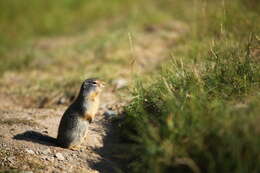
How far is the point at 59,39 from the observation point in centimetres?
1032

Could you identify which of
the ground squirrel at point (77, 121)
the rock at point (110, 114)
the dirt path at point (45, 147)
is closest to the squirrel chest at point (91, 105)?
the ground squirrel at point (77, 121)

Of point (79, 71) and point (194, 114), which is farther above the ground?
point (194, 114)

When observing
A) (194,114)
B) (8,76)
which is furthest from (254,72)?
(8,76)

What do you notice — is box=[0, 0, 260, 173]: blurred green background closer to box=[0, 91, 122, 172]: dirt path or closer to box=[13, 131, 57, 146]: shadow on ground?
box=[0, 91, 122, 172]: dirt path

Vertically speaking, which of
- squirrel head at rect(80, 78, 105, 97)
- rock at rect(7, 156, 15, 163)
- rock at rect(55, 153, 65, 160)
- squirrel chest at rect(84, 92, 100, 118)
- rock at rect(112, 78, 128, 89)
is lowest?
rock at rect(55, 153, 65, 160)

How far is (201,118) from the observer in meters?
3.79

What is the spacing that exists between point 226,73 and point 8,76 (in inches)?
182

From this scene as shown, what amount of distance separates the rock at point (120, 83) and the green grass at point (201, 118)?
0.97 meters

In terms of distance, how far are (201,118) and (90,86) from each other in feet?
5.13

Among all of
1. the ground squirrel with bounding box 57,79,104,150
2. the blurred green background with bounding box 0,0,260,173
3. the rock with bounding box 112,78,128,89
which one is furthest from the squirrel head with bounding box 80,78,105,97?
the rock with bounding box 112,78,128,89

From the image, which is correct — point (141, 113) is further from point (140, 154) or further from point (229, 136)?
point (229, 136)

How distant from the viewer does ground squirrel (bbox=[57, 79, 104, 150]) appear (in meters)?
4.72

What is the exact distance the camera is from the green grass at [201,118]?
139 inches

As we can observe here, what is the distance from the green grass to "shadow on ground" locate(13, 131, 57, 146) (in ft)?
2.60
